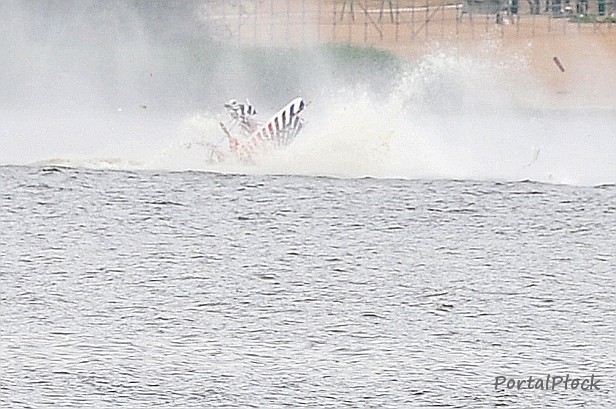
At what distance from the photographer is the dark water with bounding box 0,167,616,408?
3291mm

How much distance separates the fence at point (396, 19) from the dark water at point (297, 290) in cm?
220

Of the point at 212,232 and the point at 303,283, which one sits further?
the point at 212,232

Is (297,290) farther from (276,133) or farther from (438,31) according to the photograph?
(438,31)

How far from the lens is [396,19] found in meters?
8.71

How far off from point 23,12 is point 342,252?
5229 millimetres

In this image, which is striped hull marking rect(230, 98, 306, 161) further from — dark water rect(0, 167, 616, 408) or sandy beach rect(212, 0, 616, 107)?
dark water rect(0, 167, 616, 408)

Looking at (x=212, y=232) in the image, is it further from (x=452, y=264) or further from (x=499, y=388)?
(x=499, y=388)

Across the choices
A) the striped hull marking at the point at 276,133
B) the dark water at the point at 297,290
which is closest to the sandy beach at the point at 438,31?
the striped hull marking at the point at 276,133

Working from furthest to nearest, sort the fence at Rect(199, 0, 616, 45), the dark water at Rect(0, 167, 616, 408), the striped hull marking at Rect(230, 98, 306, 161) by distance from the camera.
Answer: the fence at Rect(199, 0, 616, 45) → the striped hull marking at Rect(230, 98, 306, 161) → the dark water at Rect(0, 167, 616, 408)

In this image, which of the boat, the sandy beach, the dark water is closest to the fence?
the sandy beach

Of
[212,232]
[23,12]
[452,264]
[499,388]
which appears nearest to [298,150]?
[23,12]

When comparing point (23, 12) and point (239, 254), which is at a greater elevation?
point (23, 12)

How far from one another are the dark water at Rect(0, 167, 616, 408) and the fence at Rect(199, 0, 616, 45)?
2195 mm

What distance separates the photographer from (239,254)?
4992mm
